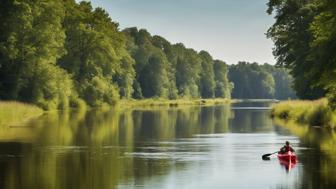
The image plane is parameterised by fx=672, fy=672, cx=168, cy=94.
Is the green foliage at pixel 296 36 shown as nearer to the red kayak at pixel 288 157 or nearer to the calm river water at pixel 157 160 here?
the calm river water at pixel 157 160

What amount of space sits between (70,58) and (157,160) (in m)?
79.0

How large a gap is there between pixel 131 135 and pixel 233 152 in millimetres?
13968

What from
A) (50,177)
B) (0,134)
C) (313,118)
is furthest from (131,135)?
(50,177)

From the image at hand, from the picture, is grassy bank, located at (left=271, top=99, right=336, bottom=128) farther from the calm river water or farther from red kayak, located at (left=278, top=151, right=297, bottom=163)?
red kayak, located at (left=278, top=151, right=297, bottom=163)

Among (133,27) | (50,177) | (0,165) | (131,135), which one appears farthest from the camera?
(133,27)

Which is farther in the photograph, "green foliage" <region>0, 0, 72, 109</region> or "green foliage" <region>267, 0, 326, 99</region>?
"green foliage" <region>0, 0, 72, 109</region>

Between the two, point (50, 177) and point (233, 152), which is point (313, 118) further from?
point (50, 177)

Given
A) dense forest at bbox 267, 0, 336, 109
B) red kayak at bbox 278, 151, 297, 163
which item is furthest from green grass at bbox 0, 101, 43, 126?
red kayak at bbox 278, 151, 297, 163

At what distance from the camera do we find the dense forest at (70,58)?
263ft

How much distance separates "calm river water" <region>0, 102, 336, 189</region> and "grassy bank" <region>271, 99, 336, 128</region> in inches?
234

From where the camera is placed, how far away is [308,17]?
7344 centimetres

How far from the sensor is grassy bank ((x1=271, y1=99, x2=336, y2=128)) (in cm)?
5720

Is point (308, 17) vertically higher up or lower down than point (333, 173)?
higher up

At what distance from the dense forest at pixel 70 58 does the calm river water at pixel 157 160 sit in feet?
99.0
